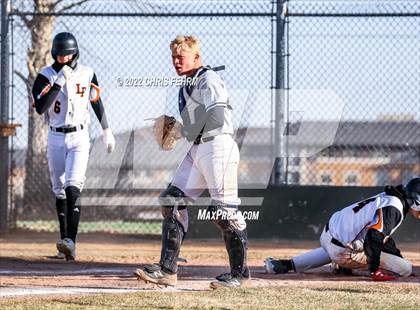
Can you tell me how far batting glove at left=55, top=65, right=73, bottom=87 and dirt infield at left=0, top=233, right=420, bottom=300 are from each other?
1.87m

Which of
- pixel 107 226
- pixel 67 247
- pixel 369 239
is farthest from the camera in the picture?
pixel 107 226

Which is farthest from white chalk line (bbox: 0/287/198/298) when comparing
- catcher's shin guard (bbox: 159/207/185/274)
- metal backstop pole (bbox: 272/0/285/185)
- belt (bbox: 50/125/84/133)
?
metal backstop pole (bbox: 272/0/285/185)

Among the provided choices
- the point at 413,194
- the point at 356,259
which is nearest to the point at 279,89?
the point at 356,259

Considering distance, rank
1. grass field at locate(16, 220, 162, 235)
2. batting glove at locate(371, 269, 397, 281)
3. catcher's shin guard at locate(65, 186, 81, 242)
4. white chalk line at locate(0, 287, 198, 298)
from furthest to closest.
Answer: grass field at locate(16, 220, 162, 235) < catcher's shin guard at locate(65, 186, 81, 242) < batting glove at locate(371, 269, 397, 281) < white chalk line at locate(0, 287, 198, 298)

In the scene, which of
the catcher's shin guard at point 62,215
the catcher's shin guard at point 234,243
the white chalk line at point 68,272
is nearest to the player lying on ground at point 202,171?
the catcher's shin guard at point 234,243

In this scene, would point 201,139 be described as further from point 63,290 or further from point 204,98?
point 63,290

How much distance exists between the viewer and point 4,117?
12.7 metres

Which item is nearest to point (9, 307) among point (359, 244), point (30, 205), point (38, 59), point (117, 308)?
point (117, 308)

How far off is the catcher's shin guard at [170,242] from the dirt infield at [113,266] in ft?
0.80

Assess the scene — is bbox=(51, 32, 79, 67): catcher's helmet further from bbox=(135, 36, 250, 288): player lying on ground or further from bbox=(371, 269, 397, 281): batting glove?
bbox=(371, 269, 397, 281): batting glove

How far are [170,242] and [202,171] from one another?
60 cm

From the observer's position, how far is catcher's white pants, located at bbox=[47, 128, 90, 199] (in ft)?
31.9

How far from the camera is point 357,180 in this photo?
57.8ft

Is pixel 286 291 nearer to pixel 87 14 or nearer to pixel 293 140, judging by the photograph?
pixel 293 140
